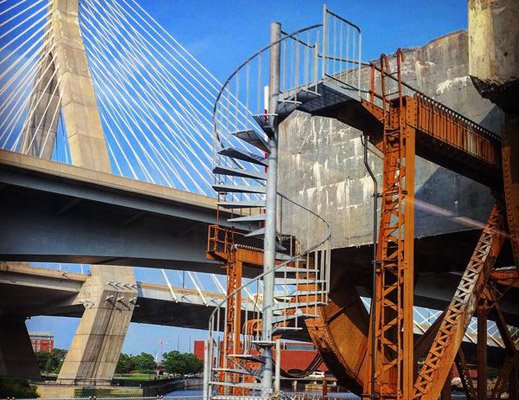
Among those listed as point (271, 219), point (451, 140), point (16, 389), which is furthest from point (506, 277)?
point (16, 389)

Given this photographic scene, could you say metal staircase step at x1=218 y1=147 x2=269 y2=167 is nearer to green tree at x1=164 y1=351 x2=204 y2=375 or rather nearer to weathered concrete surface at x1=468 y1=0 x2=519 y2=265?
weathered concrete surface at x1=468 y1=0 x2=519 y2=265

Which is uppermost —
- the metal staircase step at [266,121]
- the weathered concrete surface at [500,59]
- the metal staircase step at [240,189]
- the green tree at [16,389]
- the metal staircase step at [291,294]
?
the weathered concrete surface at [500,59]

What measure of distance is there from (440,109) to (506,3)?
2723 mm

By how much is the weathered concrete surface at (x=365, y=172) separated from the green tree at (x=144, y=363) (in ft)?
346

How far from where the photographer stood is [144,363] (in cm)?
12456

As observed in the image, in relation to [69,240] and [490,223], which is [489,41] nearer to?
[490,223]

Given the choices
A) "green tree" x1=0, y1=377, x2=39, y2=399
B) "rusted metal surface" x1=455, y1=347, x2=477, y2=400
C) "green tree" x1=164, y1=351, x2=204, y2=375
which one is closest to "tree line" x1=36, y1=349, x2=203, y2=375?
"green tree" x1=164, y1=351, x2=204, y2=375

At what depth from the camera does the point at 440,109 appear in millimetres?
15711

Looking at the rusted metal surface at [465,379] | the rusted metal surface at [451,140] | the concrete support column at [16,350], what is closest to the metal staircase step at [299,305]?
the rusted metal surface at [451,140]

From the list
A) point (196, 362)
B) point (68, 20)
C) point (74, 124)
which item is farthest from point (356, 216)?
point (196, 362)

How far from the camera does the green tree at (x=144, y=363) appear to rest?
123 m

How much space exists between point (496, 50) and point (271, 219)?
6072 mm

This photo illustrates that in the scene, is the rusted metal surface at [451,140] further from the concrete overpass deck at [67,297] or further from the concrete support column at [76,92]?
the concrete overpass deck at [67,297]

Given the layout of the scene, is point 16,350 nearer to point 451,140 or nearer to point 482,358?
point 482,358
